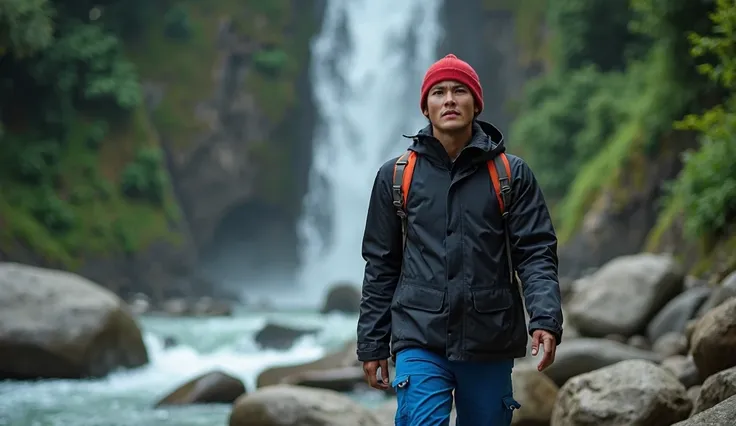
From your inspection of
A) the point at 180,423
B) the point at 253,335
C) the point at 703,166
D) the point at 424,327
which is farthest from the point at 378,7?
the point at 424,327

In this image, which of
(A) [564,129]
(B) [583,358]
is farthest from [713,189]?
(A) [564,129]

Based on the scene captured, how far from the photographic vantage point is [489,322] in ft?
11.3

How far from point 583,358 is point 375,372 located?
18.8 ft

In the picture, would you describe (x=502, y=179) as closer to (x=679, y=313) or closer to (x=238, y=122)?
(x=679, y=313)

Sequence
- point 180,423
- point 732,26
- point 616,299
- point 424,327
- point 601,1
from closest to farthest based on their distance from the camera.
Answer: point 424,327 → point 180,423 → point 732,26 → point 616,299 → point 601,1

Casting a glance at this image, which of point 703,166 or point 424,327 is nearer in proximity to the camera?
point 424,327

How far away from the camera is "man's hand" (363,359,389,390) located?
Result: 3.55m

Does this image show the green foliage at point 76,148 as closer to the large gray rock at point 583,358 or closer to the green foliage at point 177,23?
the green foliage at point 177,23

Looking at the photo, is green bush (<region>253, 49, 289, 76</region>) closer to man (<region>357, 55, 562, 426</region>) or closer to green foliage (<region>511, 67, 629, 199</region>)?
green foliage (<region>511, 67, 629, 199</region>)

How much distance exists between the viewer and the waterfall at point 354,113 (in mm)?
44062

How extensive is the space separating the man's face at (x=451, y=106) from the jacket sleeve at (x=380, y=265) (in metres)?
0.28

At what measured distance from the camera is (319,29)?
45.6 m

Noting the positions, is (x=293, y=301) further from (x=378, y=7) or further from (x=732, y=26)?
(x=732, y=26)

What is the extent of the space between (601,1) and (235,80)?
1874 centimetres
